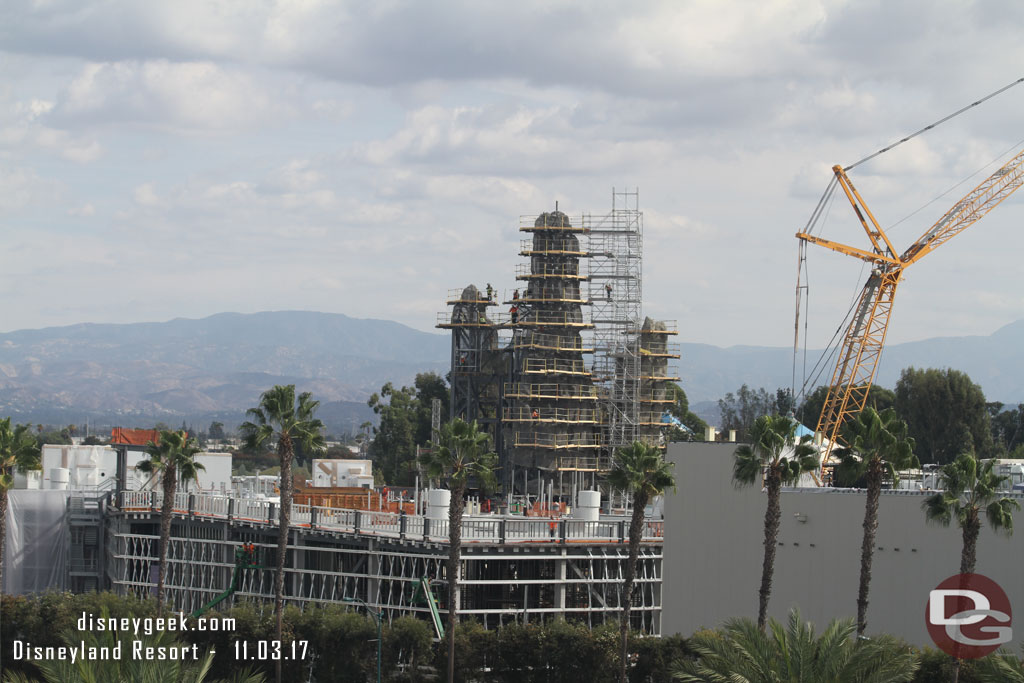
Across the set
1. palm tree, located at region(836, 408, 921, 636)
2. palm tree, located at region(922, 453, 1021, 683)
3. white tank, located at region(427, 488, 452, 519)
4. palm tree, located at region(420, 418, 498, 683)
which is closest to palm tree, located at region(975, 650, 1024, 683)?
palm tree, located at region(922, 453, 1021, 683)

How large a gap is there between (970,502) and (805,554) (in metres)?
12.3

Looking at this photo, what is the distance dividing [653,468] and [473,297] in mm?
79398

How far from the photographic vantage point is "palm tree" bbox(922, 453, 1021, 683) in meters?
44.7

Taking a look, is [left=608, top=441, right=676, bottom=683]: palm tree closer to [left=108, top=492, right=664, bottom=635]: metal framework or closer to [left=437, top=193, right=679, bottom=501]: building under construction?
[left=108, top=492, right=664, bottom=635]: metal framework

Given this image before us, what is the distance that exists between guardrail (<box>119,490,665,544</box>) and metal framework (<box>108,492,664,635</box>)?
5cm

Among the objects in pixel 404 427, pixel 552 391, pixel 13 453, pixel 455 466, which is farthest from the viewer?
pixel 404 427

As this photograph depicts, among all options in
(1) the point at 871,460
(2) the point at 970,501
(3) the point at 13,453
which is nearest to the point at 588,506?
(1) the point at 871,460

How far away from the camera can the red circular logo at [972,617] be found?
47.8 m

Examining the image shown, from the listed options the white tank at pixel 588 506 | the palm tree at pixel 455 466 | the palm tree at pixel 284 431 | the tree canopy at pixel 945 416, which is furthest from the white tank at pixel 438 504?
the tree canopy at pixel 945 416

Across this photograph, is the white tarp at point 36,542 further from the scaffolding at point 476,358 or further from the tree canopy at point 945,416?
the tree canopy at point 945,416

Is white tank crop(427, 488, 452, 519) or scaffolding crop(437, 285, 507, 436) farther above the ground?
scaffolding crop(437, 285, 507, 436)

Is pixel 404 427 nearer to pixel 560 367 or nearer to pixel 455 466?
pixel 560 367

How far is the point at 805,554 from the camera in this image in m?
56.8

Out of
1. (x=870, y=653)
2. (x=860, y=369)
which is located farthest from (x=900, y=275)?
(x=870, y=653)
